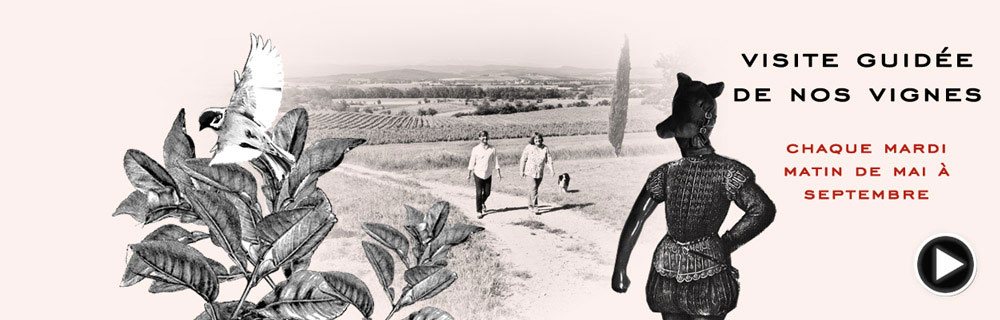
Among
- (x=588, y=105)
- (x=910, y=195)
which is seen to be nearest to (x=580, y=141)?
(x=588, y=105)

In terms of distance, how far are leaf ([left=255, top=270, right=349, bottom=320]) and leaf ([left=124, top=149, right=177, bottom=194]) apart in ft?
1.95

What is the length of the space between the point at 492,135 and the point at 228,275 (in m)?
2.80

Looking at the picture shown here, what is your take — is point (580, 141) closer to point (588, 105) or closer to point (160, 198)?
point (588, 105)

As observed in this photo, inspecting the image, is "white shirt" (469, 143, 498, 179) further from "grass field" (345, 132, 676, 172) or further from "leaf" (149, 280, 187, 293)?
"leaf" (149, 280, 187, 293)

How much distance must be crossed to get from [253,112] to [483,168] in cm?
262

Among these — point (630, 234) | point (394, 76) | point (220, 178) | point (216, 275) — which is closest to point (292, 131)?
point (220, 178)

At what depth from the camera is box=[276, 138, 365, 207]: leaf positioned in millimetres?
3445

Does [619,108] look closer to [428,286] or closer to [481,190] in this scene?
[481,190]

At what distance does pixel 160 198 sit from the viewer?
11.3 ft

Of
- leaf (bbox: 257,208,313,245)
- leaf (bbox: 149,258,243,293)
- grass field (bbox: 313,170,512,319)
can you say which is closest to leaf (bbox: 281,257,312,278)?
leaf (bbox: 149,258,243,293)

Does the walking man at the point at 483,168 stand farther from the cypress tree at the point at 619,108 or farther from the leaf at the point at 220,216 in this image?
the leaf at the point at 220,216

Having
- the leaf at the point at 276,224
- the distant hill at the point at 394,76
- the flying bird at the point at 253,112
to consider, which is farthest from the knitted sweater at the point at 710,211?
the distant hill at the point at 394,76

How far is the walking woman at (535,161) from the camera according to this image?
5941mm

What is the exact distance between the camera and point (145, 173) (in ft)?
11.3
